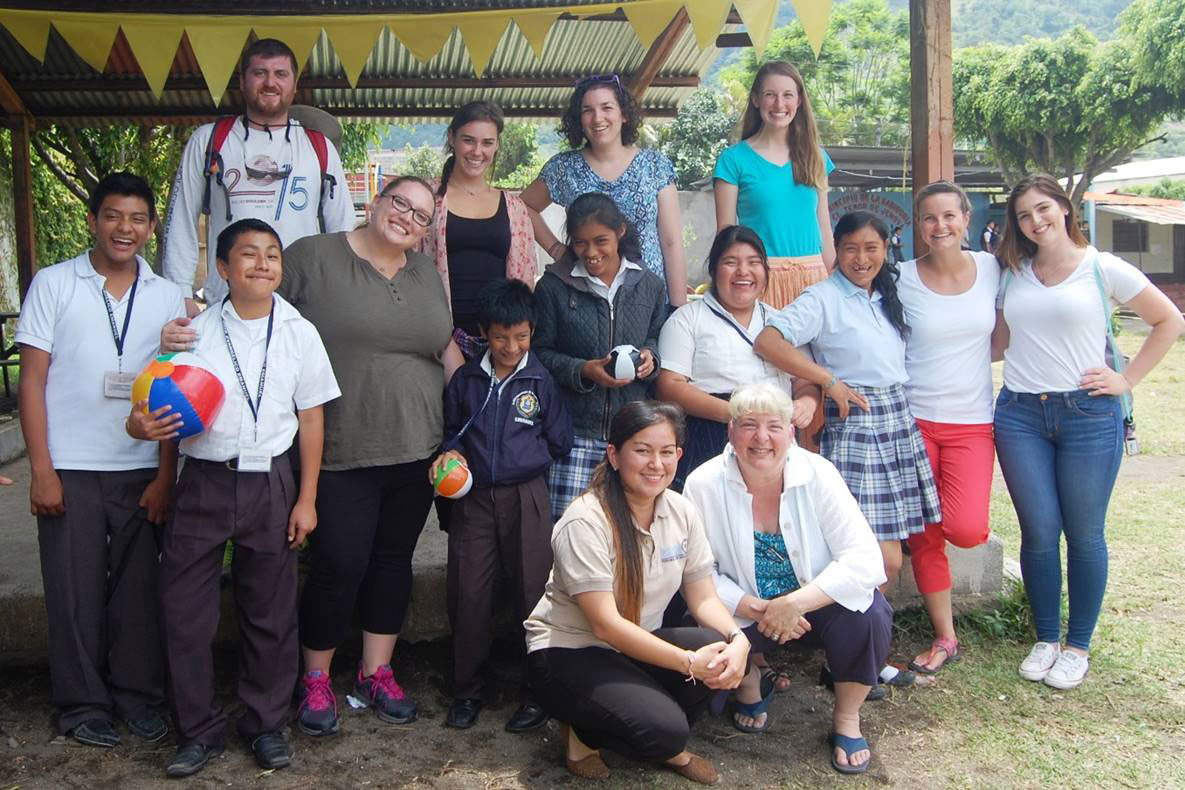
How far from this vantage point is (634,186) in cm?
414

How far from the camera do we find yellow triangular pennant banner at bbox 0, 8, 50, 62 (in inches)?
161

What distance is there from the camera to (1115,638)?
434 cm

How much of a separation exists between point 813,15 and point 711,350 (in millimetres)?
1425

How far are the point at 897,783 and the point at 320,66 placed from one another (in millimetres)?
6215

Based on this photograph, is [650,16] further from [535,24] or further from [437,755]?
[437,755]

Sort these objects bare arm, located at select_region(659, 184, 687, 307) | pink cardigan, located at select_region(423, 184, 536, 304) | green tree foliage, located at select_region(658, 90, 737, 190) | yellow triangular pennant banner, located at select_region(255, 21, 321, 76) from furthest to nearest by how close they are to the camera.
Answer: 1. green tree foliage, located at select_region(658, 90, 737, 190)
2. yellow triangular pennant banner, located at select_region(255, 21, 321, 76)
3. bare arm, located at select_region(659, 184, 687, 307)
4. pink cardigan, located at select_region(423, 184, 536, 304)

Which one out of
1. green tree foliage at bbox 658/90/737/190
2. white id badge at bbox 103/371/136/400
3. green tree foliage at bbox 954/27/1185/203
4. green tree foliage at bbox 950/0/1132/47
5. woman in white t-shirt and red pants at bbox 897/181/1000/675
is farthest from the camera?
green tree foliage at bbox 950/0/1132/47

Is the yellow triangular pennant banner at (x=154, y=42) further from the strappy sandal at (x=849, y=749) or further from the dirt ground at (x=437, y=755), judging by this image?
the strappy sandal at (x=849, y=749)

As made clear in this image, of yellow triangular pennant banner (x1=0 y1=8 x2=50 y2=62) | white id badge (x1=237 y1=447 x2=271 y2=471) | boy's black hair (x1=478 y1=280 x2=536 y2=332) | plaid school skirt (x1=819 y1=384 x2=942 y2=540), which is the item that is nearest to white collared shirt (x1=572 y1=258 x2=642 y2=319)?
boy's black hair (x1=478 y1=280 x2=536 y2=332)

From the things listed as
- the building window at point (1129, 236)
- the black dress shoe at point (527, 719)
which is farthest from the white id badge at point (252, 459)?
the building window at point (1129, 236)

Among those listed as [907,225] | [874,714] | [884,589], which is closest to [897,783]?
[874,714]

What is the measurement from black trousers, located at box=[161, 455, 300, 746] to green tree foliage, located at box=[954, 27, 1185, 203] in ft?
81.5

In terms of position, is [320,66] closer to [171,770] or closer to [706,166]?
[171,770]

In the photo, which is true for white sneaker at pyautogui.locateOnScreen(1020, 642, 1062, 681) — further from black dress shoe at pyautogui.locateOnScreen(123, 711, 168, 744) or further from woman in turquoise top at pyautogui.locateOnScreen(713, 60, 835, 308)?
black dress shoe at pyautogui.locateOnScreen(123, 711, 168, 744)
